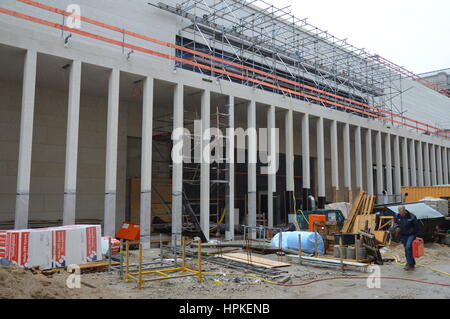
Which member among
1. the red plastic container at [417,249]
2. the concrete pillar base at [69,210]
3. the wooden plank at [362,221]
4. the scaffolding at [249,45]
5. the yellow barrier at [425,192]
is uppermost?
the scaffolding at [249,45]

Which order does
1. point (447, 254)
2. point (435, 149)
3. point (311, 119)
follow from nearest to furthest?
point (447, 254) → point (311, 119) → point (435, 149)

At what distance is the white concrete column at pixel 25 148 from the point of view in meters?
11.9

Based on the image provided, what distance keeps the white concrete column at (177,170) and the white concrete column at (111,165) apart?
2530 millimetres

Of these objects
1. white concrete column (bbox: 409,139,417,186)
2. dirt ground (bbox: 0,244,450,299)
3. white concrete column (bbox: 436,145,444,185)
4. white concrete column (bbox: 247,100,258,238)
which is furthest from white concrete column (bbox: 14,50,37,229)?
white concrete column (bbox: 436,145,444,185)

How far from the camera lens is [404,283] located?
851cm

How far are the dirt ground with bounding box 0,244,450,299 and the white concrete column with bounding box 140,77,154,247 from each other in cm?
513

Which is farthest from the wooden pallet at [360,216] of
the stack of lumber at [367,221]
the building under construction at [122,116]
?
the building under construction at [122,116]

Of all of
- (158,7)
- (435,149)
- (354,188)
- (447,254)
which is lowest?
(447,254)

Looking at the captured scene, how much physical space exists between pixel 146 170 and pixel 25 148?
4378mm

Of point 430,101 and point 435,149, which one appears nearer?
point 435,149

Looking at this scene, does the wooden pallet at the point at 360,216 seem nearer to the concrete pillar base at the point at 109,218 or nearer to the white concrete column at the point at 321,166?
the white concrete column at the point at 321,166
